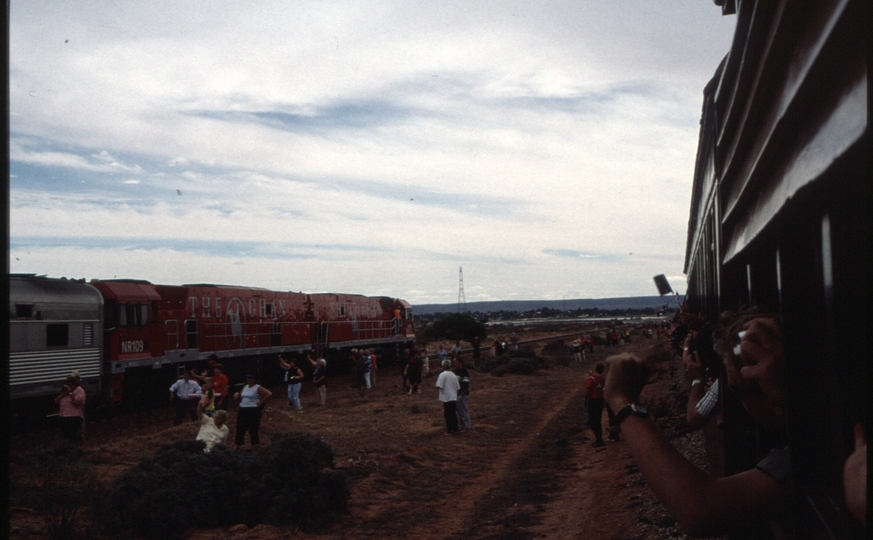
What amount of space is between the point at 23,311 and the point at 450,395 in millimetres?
10619

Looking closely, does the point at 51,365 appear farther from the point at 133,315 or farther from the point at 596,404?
the point at 596,404

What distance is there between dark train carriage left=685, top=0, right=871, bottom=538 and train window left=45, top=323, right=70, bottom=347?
62.9 ft

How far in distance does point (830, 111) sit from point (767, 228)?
79 cm

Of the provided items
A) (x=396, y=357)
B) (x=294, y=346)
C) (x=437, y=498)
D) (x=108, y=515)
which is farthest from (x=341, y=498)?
(x=396, y=357)

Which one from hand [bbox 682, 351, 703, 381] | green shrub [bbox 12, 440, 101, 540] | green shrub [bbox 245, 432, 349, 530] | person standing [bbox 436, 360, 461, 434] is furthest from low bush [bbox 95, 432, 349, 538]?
hand [bbox 682, 351, 703, 381]

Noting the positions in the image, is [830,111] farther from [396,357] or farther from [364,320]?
[396,357]

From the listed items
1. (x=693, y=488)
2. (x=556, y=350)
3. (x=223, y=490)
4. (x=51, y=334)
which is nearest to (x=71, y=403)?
(x=51, y=334)

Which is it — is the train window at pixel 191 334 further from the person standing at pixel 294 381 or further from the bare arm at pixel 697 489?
the bare arm at pixel 697 489

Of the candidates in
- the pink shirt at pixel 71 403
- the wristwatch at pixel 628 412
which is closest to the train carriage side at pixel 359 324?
the pink shirt at pixel 71 403

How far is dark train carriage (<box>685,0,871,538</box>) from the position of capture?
A: 1214 millimetres

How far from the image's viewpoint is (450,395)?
17438 mm

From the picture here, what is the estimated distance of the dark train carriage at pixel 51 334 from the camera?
17734mm

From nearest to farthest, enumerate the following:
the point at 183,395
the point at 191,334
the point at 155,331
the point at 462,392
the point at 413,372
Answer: the point at 183,395
the point at 462,392
the point at 155,331
the point at 191,334
the point at 413,372

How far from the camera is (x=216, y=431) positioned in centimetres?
1205
